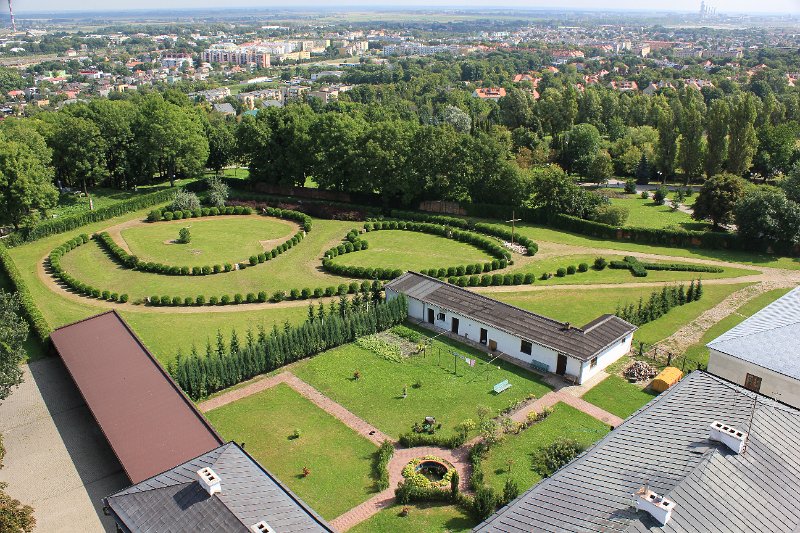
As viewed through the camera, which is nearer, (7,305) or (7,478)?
(7,478)

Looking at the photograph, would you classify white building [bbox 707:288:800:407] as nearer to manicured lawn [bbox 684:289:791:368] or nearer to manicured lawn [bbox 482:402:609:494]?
manicured lawn [bbox 684:289:791:368]

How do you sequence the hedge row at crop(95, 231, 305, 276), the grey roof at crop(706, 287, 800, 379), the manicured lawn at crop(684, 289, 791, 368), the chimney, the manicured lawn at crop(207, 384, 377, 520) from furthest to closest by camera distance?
the hedge row at crop(95, 231, 305, 276) → the manicured lawn at crop(684, 289, 791, 368) → the grey roof at crop(706, 287, 800, 379) → the manicured lawn at crop(207, 384, 377, 520) → the chimney

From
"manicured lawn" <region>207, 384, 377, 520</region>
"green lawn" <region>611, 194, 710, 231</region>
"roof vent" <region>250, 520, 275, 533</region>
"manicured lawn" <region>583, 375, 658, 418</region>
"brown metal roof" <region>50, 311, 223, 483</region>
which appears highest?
"roof vent" <region>250, 520, 275, 533</region>

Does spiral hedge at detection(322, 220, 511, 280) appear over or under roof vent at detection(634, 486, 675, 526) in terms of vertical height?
under

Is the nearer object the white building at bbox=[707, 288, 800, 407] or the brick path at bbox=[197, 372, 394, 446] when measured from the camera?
the white building at bbox=[707, 288, 800, 407]

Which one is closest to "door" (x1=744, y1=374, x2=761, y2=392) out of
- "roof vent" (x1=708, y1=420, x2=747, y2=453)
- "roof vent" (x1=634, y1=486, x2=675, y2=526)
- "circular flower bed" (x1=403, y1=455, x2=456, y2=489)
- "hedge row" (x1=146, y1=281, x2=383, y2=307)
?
"roof vent" (x1=708, y1=420, x2=747, y2=453)

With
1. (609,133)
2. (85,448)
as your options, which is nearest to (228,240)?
(85,448)

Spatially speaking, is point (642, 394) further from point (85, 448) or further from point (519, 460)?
point (85, 448)
